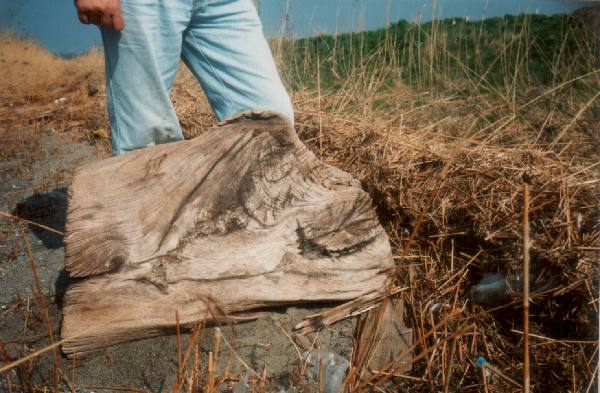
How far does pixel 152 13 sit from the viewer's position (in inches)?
64.4

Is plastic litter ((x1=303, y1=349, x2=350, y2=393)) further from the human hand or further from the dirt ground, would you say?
the human hand

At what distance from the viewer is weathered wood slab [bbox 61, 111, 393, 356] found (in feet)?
4.39

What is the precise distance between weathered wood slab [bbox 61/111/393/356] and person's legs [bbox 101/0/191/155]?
0.92 feet

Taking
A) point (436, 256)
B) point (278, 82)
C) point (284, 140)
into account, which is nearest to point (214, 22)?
point (278, 82)

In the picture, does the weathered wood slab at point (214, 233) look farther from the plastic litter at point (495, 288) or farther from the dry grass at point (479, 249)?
the plastic litter at point (495, 288)

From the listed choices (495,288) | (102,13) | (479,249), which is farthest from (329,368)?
(102,13)

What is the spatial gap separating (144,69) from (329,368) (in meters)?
1.55

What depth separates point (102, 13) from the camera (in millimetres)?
1514

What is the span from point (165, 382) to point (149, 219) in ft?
1.98

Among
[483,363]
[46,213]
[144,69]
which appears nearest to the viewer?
[483,363]

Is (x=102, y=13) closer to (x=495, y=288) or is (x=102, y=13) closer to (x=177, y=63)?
(x=177, y=63)

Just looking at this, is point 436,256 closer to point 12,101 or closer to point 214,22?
point 214,22

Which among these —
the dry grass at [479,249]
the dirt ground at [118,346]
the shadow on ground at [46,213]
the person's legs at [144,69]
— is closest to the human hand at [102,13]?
the person's legs at [144,69]

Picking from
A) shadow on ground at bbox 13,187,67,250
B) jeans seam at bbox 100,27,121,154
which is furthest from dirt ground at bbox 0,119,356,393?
jeans seam at bbox 100,27,121,154
